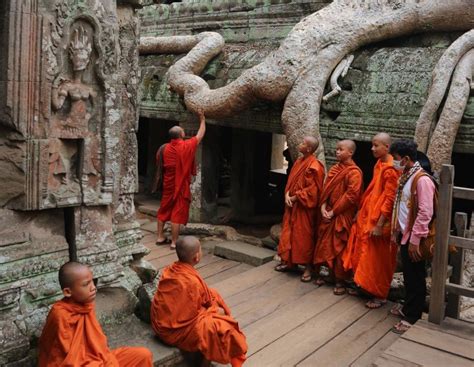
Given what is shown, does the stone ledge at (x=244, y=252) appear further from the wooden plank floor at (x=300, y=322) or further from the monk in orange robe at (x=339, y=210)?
the monk in orange robe at (x=339, y=210)

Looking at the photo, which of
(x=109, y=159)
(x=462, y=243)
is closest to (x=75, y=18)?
(x=109, y=159)

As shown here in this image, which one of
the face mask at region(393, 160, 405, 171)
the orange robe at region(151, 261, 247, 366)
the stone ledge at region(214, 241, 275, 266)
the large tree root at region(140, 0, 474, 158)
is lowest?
the stone ledge at region(214, 241, 275, 266)

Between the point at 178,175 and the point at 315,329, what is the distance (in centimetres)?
316

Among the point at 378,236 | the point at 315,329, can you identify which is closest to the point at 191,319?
the point at 315,329

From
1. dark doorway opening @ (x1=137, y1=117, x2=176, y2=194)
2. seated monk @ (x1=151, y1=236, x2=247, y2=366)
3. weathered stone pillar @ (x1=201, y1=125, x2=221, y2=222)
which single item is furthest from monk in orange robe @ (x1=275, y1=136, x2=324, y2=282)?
dark doorway opening @ (x1=137, y1=117, x2=176, y2=194)

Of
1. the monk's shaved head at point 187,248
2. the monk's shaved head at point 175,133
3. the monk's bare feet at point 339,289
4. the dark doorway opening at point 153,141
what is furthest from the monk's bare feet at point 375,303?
the dark doorway opening at point 153,141

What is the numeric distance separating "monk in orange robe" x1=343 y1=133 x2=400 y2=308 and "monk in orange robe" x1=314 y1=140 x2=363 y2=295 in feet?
0.67

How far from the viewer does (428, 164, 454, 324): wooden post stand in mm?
3830

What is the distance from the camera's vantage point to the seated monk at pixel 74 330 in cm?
258

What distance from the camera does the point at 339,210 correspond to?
16.6ft

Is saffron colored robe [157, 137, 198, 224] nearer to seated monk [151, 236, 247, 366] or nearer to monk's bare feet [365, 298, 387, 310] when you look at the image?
monk's bare feet [365, 298, 387, 310]

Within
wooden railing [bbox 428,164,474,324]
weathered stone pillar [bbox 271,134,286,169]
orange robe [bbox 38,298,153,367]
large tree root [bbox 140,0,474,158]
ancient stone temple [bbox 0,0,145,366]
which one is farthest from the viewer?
weathered stone pillar [bbox 271,134,286,169]

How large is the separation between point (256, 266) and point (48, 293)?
134 inches

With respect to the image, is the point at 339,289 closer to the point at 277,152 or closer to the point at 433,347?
the point at 433,347
